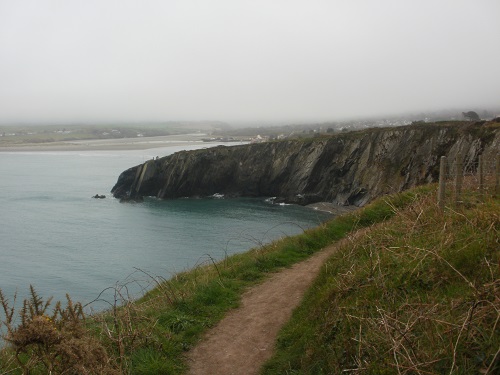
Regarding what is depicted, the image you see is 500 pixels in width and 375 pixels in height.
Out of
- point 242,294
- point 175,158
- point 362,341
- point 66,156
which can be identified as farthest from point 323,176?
point 66,156

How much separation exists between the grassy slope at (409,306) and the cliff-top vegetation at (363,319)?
2cm

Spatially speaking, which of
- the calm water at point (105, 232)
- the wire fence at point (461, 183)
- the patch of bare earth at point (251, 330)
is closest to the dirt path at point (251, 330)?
the patch of bare earth at point (251, 330)

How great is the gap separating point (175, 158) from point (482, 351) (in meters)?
79.0

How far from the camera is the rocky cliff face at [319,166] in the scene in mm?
59844

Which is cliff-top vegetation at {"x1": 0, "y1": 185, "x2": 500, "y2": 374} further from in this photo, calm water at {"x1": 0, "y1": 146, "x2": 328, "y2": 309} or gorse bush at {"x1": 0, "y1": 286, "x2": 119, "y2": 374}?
calm water at {"x1": 0, "y1": 146, "x2": 328, "y2": 309}

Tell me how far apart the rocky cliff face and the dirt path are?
46444 millimetres

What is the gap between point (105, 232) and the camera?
52062 mm

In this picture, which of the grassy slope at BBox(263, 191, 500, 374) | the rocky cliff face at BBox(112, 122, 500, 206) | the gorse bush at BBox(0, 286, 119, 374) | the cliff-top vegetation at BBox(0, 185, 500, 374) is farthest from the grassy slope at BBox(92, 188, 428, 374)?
the rocky cliff face at BBox(112, 122, 500, 206)

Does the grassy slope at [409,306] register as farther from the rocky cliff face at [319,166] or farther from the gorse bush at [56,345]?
the rocky cliff face at [319,166]

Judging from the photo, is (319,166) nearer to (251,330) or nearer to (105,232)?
(105,232)

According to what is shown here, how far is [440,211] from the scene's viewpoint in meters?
9.62

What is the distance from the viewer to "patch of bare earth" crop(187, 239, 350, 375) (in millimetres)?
7469

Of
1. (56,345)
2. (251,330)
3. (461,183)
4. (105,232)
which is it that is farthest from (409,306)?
(105,232)

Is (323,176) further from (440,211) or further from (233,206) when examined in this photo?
(440,211)
